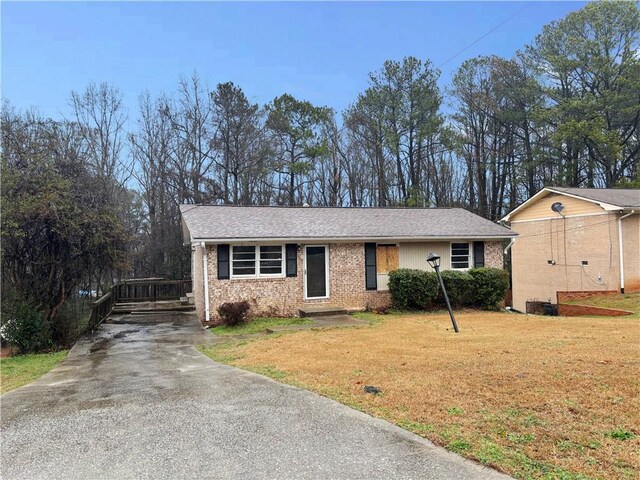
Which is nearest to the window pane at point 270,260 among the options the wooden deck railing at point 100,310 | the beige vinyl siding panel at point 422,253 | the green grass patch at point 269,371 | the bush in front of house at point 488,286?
the beige vinyl siding panel at point 422,253

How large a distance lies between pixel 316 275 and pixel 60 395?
9.41 m

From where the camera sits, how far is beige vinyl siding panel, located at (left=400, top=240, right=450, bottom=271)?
1585 centimetres

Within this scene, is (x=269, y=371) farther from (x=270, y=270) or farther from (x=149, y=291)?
(x=149, y=291)

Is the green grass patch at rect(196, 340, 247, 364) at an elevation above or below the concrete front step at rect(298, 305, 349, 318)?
below

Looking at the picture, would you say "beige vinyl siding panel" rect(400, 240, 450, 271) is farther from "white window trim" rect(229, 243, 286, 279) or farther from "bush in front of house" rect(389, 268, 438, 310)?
"white window trim" rect(229, 243, 286, 279)

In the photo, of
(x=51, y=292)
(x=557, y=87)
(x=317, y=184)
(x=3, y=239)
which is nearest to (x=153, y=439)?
(x=3, y=239)

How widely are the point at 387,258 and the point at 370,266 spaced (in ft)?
2.25

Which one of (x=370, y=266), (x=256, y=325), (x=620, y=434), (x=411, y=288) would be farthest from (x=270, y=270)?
(x=620, y=434)

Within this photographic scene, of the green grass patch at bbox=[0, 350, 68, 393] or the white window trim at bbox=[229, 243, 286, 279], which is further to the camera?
the white window trim at bbox=[229, 243, 286, 279]

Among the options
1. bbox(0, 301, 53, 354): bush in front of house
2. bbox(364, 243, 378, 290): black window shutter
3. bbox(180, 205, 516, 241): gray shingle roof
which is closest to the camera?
bbox(0, 301, 53, 354): bush in front of house

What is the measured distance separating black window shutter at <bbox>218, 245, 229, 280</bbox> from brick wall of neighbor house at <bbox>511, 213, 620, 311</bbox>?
49.2 feet

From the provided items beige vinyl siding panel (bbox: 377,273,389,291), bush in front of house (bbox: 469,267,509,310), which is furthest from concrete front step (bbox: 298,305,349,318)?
bush in front of house (bbox: 469,267,509,310)

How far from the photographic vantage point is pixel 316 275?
1494 centimetres

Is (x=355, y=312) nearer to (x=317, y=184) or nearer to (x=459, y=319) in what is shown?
(x=459, y=319)
